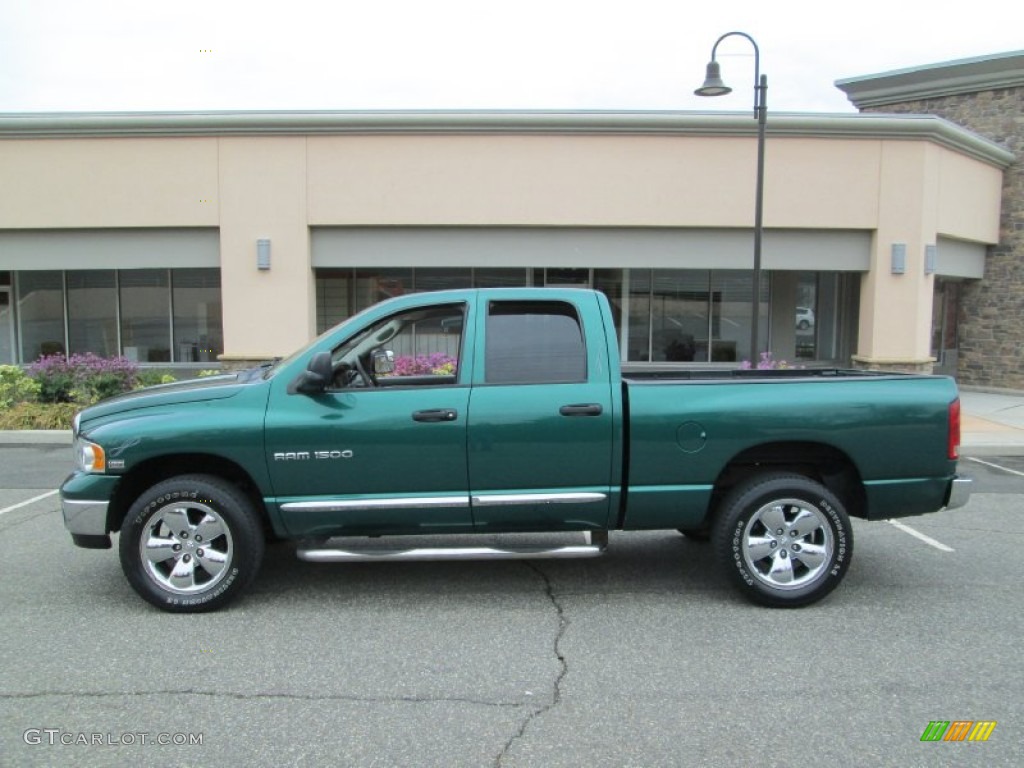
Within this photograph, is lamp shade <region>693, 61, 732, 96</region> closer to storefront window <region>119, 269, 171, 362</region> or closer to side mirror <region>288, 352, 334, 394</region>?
side mirror <region>288, 352, 334, 394</region>

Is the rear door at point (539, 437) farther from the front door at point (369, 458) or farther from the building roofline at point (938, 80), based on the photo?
the building roofline at point (938, 80)

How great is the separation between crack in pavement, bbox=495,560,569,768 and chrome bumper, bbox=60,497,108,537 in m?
2.71

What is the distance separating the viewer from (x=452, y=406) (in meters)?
4.76

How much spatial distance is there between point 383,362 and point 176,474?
5.07 ft

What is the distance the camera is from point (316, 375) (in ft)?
15.2

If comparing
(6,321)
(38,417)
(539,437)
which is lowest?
(38,417)

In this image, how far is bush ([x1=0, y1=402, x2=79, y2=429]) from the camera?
12.2 m

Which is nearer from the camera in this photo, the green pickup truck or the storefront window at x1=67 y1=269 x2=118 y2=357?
the green pickup truck

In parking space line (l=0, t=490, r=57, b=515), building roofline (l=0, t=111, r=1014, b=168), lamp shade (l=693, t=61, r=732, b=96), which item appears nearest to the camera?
parking space line (l=0, t=490, r=57, b=515)

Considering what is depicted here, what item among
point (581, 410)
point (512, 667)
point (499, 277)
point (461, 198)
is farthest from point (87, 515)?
point (499, 277)

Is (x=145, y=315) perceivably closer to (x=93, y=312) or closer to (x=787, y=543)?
(x=93, y=312)

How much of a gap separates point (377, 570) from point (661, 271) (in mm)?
12598

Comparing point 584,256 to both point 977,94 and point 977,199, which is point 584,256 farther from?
point 977,94

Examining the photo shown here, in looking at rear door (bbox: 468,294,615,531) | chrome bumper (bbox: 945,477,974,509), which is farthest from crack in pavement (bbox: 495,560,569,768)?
chrome bumper (bbox: 945,477,974,509)
